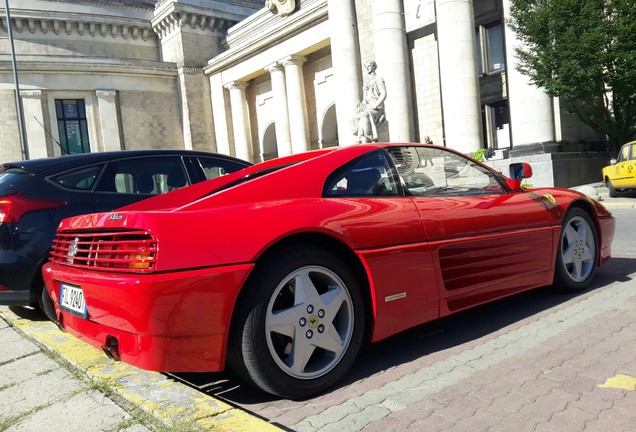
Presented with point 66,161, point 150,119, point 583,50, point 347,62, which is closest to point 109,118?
point 150,119

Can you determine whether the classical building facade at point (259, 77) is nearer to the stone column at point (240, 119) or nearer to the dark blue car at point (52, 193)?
the stone column at point (240, 119)

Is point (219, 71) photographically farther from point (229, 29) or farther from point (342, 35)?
point (342, 35)

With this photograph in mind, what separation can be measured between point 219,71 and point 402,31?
17.8m

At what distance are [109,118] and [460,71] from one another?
25.2 metres

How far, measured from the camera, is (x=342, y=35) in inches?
942

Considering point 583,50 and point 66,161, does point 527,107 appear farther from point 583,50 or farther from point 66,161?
point 66,161

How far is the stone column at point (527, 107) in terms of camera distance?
1702cm

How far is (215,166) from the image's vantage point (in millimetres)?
5457

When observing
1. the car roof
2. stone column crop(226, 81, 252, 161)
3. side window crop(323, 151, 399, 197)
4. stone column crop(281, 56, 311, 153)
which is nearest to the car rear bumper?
side window crop(323, 151, 399, 197)

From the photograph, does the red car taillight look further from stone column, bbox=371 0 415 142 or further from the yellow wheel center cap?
stone column, bbox=371 0 415 142

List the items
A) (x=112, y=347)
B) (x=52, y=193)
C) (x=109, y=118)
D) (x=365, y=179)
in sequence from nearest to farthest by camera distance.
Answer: (x=112, y=347), (x=365, y=179), (x=52, y=193), (x=109, y=118)

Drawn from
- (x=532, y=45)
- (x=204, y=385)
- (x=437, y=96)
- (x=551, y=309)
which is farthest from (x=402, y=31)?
(x=204, y=385)

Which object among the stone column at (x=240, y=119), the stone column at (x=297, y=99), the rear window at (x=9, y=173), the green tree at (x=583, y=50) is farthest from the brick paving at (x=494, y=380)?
the stone column at (x=240, y=119)

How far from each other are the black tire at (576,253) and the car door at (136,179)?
3621mm
